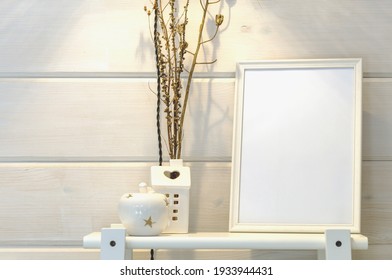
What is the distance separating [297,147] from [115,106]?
386 mm

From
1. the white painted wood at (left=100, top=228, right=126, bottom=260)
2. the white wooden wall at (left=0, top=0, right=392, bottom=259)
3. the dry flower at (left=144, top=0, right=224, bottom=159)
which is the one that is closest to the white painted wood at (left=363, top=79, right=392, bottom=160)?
the white wooden wall at (left=0, top=0, right=392, bottom=259)

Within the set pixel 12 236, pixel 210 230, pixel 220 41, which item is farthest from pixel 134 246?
pixel 220 41

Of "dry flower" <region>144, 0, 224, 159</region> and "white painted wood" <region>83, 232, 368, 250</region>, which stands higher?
"dry flower" <region>144, 0, 224, 159</region>

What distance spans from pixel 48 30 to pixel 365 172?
722 millimetres

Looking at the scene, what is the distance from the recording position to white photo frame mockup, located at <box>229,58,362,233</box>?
1.28m

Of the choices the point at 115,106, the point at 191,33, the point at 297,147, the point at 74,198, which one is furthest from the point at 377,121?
the point at 74,198

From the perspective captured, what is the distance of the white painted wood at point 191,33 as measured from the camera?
139 cm

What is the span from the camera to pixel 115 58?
4.61ft

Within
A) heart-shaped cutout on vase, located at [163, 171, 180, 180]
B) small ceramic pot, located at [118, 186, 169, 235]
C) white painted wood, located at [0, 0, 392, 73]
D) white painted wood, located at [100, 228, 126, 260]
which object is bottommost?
white painted wood, located at [100, 228, 126, 260]

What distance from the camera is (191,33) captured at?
1404mm

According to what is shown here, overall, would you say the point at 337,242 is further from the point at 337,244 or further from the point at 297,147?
the point at 297,147

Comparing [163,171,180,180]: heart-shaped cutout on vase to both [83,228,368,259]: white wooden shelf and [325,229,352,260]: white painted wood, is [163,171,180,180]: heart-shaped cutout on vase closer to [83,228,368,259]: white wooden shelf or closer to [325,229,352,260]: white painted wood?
[83,228,368,259]: white wooden shelf

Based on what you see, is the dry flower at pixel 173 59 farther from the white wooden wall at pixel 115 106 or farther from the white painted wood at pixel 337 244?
the white painted wood at pixel 337 244
